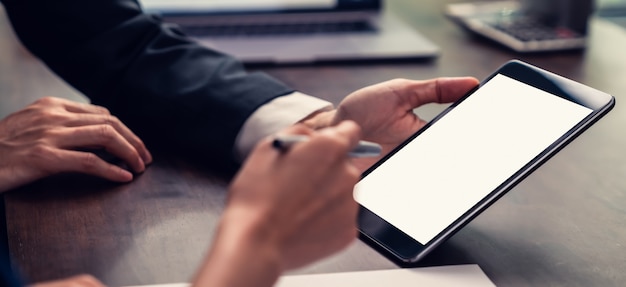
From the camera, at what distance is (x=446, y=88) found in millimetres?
768

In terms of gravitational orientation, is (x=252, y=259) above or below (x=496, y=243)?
above

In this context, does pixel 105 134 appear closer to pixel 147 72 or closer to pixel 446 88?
pixel 147 72

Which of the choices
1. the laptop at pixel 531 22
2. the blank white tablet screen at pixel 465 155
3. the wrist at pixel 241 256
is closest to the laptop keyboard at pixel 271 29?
the laptop at pixel 531 22

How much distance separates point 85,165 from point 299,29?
58cm

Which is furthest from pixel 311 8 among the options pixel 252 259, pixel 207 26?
pixel 252 259

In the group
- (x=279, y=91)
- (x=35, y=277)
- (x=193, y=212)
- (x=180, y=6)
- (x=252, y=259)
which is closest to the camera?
(x=252, y=259)

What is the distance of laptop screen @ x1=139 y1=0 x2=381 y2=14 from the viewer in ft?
4.31

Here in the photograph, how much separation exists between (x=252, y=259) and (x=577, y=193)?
1.39ft

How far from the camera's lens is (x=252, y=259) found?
1.57ft

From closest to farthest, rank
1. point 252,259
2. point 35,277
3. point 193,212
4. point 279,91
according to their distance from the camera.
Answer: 1. point 252,259
2. point 35,277
3. point 193,212
4. point 279,91

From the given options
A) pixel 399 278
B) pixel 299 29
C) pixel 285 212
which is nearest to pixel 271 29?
pixel 299 29

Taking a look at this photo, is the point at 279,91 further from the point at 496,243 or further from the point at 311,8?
the point at 311,8

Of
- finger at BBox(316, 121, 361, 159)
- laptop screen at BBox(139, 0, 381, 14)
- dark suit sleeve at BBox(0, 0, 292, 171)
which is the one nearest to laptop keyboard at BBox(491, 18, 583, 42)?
laptop screen at BBox(139, 0, 381, 14)

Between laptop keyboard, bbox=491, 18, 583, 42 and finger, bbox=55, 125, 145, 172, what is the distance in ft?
2.15
